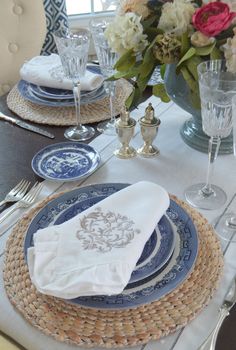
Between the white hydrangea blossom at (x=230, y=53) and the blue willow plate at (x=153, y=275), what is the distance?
0.24 m

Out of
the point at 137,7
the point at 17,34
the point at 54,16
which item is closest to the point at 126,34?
the point at 137,7

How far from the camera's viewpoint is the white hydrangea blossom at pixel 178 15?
30.2 inches

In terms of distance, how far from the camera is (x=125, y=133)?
900 millimetres

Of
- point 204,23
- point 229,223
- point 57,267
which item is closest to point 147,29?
point 204,23

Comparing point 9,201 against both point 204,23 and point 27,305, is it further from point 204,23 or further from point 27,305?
point 204,23

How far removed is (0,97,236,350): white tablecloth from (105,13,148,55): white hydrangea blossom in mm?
221

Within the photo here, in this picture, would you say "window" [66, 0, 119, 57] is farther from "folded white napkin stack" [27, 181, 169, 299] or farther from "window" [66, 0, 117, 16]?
"folded white napkin stack" [27, 181, 169, 299]

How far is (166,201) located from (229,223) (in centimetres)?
13

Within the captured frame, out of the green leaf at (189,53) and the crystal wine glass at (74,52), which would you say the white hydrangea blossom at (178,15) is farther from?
the crystal wine glass at (74,52)

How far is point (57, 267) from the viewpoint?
1.88ft

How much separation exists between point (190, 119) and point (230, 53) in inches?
10.9

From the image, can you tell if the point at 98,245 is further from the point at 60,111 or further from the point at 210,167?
the point at 60,111

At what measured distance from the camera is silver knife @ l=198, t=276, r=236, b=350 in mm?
527

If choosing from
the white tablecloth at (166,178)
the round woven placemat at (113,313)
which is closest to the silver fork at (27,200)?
the white tablecloth at (166,178)
